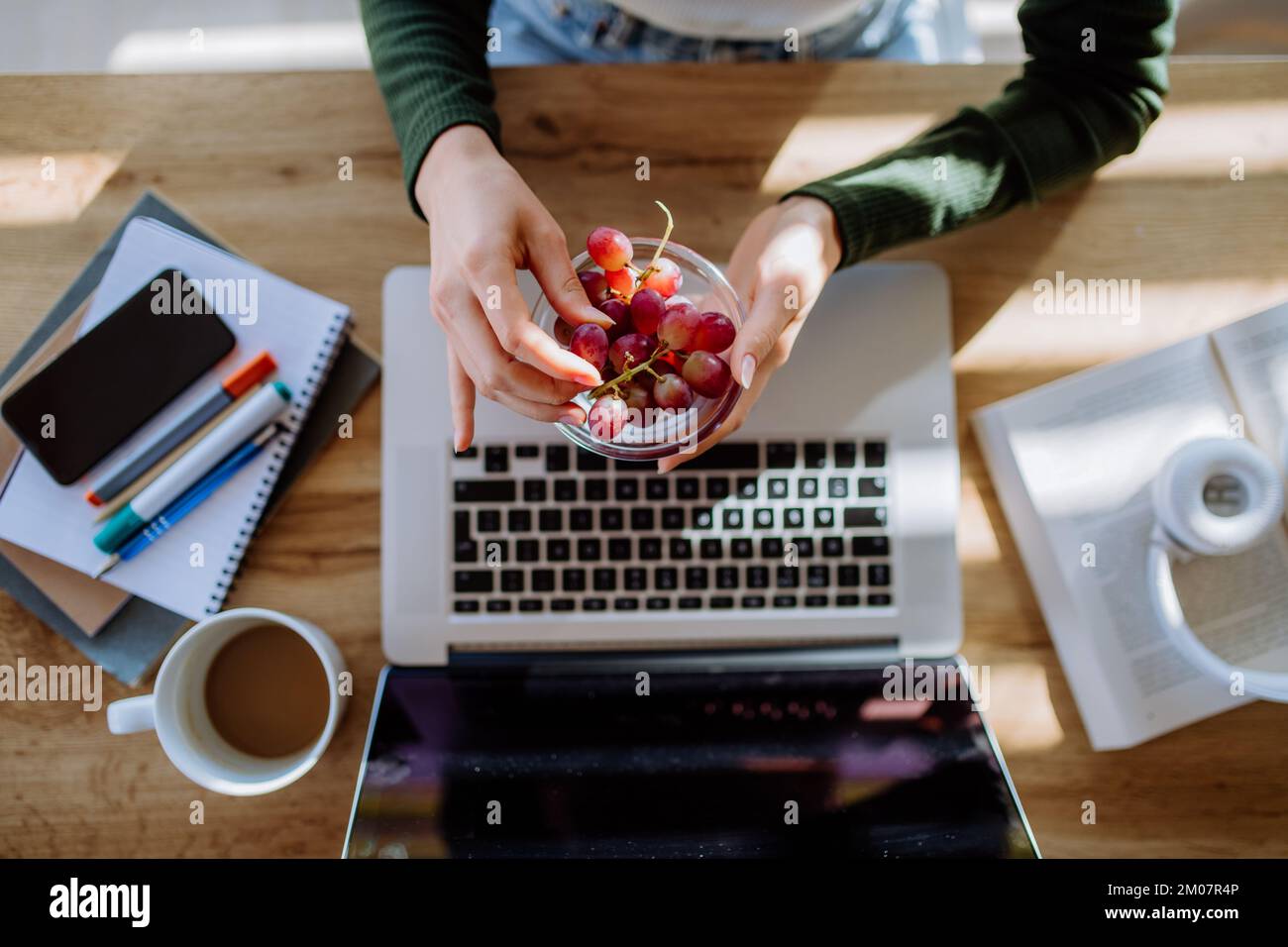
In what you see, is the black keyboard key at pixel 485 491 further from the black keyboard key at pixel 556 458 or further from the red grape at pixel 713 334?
the red grape at pixel 713 334

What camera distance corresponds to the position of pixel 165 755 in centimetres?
78

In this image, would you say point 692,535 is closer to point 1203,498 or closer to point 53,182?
point 1203,498

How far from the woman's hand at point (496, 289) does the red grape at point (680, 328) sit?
0.15 ft

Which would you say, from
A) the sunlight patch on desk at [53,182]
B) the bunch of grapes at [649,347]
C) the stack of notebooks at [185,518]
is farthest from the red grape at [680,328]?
the sunlight patch on desk at [53,182]

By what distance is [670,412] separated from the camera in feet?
1.85

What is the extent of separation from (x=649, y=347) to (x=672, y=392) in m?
0.04

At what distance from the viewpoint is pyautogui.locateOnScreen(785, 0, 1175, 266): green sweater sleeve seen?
727mm

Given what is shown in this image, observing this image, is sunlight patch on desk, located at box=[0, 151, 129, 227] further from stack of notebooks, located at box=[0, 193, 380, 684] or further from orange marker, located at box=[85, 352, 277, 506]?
orange marker, located at box=[85, 352, 277, 506]

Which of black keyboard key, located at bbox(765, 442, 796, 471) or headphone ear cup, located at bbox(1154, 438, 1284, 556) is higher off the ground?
black keyboard key, located at bbox(765, 442, 796, 471)

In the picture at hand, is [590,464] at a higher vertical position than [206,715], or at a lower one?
higher

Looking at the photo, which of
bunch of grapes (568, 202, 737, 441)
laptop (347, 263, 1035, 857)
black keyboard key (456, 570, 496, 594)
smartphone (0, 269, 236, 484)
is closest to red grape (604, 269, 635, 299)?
bunch of grapes (568, 202, 737, 441)

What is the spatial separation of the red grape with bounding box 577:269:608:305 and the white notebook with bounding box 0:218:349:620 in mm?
305

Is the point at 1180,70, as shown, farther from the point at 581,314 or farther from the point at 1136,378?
the point at 581,314

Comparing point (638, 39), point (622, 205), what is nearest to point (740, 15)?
point (638, 39)
